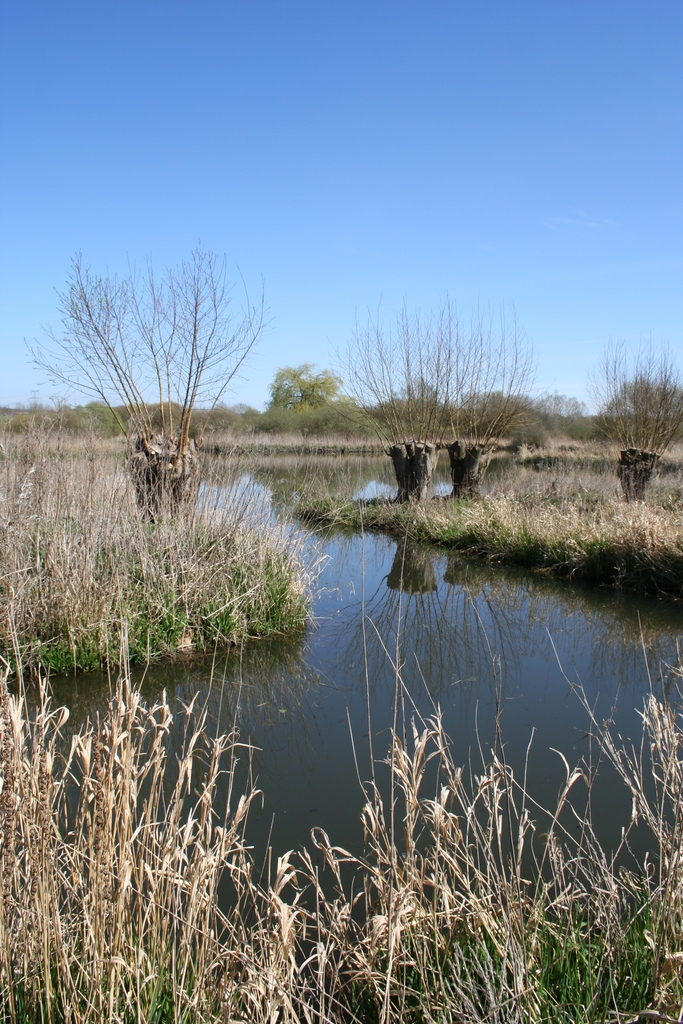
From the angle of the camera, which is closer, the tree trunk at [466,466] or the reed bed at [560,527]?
the reed bed at [560,527]

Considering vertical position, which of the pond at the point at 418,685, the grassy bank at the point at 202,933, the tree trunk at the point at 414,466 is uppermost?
the tree trunk at the point at 414,466

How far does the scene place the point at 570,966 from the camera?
6.62ft

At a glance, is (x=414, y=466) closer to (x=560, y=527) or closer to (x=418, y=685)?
(x=560, y=527)

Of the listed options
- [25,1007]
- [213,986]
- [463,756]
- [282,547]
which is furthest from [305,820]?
[282,547]

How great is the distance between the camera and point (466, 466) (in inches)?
597

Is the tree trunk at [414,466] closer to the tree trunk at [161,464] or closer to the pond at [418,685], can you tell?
the pond at [418,685]

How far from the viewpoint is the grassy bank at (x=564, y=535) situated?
8.55 metres

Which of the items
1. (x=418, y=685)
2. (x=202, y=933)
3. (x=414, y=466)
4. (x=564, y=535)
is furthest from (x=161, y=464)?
(x=414, y=466)

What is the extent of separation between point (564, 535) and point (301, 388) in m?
43.5

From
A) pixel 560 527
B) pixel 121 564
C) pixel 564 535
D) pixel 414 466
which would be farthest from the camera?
pixel 414 466

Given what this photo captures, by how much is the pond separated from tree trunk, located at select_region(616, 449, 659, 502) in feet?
18.0

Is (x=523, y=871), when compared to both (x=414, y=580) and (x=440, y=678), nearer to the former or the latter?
(x=440, y=678)

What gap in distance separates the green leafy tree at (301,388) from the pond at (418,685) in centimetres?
4301

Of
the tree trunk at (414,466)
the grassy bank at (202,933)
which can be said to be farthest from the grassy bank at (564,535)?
the grassy bank at (202,933)
